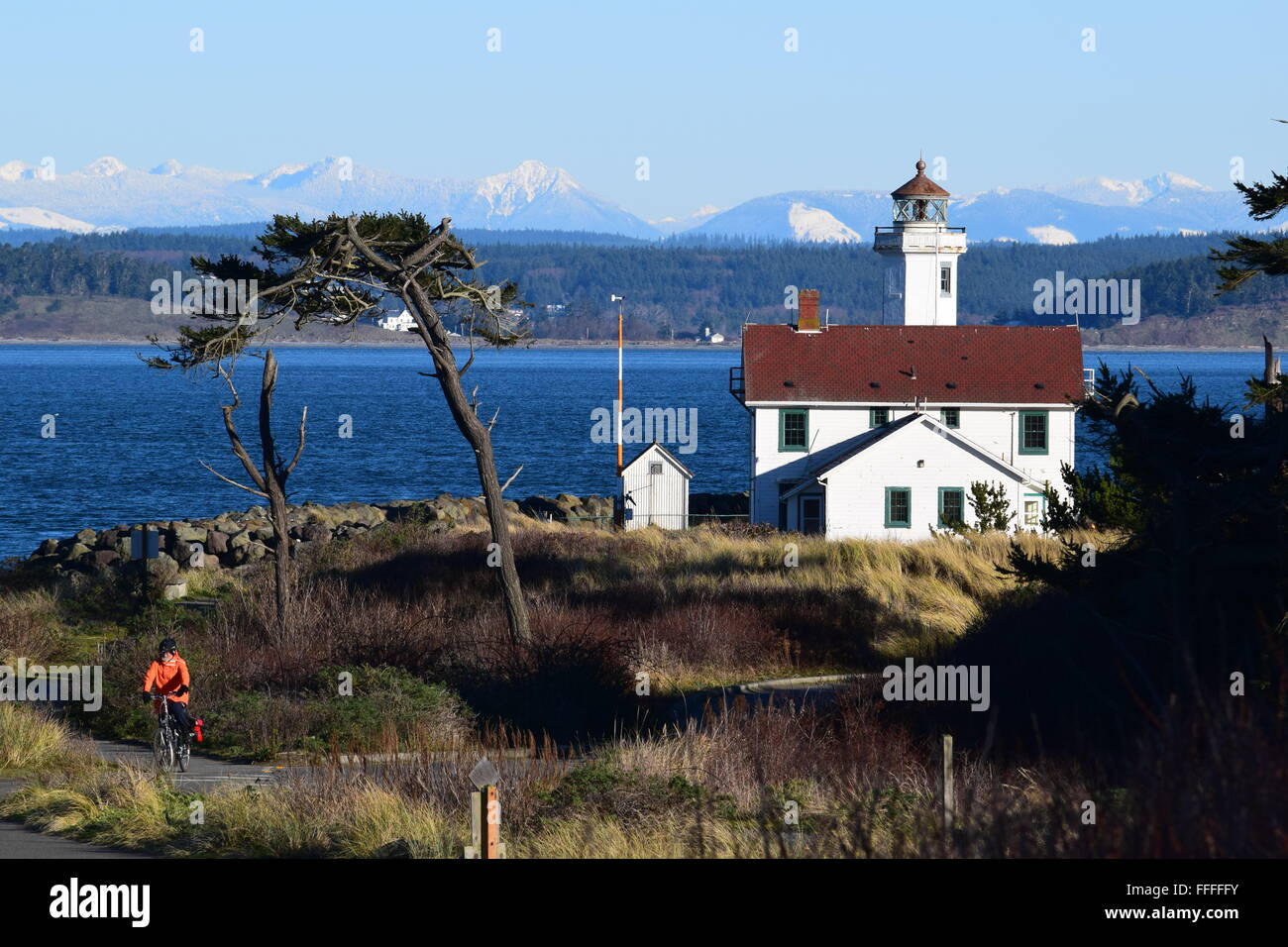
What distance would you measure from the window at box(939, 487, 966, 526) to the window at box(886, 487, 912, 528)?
32.6 inches

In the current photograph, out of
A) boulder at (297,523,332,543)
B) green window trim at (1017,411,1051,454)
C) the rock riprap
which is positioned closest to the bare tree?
the rock riprap

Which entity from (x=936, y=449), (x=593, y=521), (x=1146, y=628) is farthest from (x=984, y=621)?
(x=593, y=521)

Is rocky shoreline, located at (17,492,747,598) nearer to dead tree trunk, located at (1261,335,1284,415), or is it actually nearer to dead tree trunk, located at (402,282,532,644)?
dead tree trunk, located at (402,282,532,644)

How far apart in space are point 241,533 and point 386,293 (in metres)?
22.5

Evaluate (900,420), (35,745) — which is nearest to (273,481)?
(35,745)

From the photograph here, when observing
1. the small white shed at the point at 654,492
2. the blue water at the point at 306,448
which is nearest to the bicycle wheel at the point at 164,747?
the small white shed at the point at 654,492

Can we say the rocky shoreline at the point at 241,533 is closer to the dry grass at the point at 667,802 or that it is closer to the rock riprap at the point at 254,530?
the rock riprap at the point at 254,530

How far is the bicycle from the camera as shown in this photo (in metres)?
14.7

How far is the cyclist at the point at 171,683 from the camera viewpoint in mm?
14719

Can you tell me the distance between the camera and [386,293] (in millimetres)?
20875

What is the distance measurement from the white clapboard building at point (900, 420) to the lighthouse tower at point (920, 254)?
5969mm

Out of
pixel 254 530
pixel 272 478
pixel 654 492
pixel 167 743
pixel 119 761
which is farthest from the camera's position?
pixel 254 530

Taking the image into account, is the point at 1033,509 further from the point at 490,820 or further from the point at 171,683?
the point at 490,820
